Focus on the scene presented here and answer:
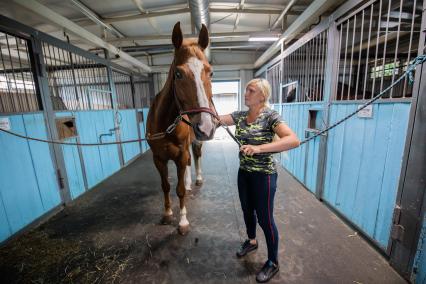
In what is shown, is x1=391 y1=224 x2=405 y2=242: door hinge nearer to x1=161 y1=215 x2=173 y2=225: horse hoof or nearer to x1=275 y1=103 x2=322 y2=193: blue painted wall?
x1=275 y1=103 x2=322 y2=193: blue painted wall

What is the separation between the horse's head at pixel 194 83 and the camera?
114 centimetres

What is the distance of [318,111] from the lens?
2535mm

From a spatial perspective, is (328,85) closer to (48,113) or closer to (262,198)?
(262,198)

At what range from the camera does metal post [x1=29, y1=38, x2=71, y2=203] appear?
7.11 feet

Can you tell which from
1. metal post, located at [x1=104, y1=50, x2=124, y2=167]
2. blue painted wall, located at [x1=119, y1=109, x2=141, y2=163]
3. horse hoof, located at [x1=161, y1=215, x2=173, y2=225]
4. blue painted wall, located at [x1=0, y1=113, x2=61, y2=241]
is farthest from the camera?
blue painted wall, located at [x1=119, y1=109, x2=141, y2=163]

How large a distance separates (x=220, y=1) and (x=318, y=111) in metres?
2.76

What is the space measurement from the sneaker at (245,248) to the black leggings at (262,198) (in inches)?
10.1

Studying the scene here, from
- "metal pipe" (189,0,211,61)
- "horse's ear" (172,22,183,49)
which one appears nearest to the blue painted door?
"horse's ear" (172,22,183,49)

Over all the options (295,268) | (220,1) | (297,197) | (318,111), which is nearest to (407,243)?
(295,268)

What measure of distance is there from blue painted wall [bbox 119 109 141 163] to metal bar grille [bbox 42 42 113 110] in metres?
0.54

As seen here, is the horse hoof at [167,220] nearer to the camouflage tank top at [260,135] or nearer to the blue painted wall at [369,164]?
the camouflage tank top at [260,135]

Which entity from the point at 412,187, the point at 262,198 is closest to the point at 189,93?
the point at 262,198

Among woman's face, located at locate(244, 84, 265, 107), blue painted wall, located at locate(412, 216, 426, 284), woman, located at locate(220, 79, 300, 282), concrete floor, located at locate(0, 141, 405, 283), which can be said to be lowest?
concrete floor, located at locate(0, 141, 405, 283)

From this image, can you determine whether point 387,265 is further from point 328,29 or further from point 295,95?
point 295,95
